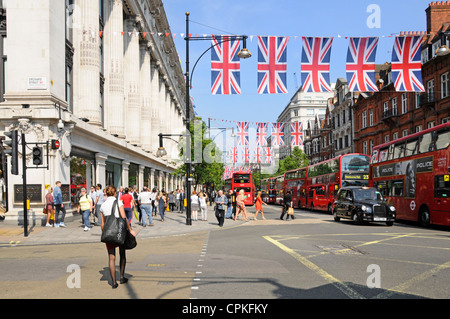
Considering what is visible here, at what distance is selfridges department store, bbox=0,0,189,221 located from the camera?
18359mm

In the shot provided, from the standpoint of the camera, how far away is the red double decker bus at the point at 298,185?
137 feet

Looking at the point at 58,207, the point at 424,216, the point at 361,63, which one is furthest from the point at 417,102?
the point at 58,207

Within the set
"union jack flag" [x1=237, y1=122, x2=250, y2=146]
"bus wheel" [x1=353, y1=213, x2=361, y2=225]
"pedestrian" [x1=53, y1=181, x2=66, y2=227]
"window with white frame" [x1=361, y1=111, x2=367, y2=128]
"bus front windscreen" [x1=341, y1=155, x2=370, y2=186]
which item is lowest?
"bus wheel" [x1=353, y1=213, x2=361, y2=225]

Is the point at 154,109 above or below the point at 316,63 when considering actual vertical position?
above

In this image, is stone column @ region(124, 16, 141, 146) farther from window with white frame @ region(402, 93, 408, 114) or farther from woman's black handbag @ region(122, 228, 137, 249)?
woman's black handbag @ region(122, 228, 137, 249)

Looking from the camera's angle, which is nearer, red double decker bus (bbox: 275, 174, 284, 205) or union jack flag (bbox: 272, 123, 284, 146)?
union jack flag (bbox: 272, 123, 284, 146)

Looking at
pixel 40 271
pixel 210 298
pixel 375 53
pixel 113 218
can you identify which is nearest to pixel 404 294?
pixel 210 298

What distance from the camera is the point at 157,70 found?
157 feet

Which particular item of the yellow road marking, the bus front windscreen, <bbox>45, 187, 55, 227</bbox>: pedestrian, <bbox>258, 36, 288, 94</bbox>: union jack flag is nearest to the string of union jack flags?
<bbox>258, 36, 288, 94</bbox>: union jack flag

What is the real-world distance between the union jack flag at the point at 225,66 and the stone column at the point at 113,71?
40.4 feet

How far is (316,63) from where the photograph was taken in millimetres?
19375

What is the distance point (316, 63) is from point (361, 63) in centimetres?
210

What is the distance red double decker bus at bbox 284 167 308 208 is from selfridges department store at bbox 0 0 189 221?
15288 mm

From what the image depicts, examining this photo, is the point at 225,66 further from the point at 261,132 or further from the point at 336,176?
the point at 261,132
